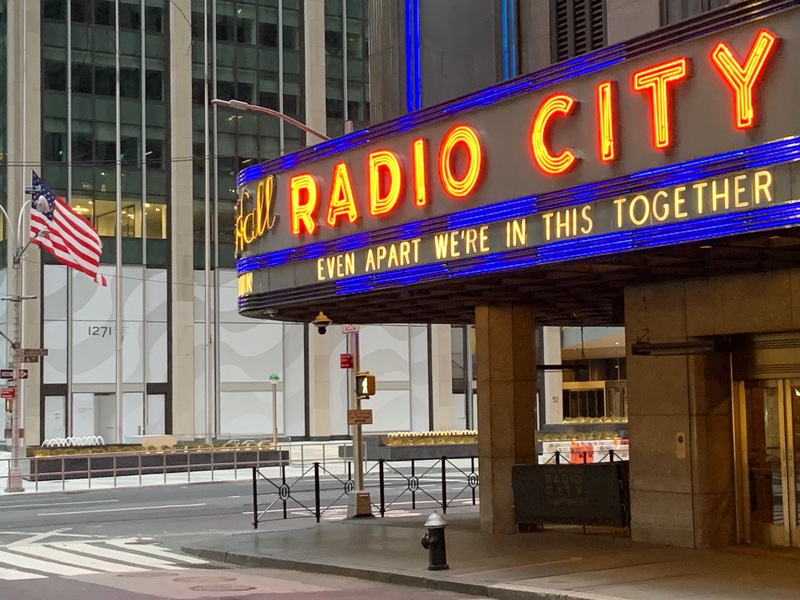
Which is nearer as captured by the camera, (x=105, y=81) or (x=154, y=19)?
(x=105, y=81)

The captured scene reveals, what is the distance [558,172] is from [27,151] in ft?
166

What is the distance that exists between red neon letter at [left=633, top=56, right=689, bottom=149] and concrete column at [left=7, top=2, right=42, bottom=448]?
164 ft

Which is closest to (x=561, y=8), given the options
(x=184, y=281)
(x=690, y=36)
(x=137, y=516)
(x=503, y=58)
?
(x=503, y=58)

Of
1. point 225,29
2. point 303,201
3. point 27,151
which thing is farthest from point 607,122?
point 225,29

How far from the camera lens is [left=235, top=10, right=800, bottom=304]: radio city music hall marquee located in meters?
13.1

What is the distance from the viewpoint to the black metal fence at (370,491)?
2653 centimetres

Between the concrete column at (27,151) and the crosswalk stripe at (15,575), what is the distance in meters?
42.6

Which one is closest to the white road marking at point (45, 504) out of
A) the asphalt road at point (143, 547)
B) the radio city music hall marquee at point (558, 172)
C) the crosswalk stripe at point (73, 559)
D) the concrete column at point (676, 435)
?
the asphalt road at point (143, 547)

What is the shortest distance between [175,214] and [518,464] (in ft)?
153

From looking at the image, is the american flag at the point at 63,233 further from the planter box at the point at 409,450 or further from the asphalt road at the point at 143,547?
the planter box at the point at 409,450

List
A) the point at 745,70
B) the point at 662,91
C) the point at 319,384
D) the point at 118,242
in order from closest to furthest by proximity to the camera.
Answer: the point at 745,70 < the point at 662,91 < the point at 118,242 < the point at 319,384

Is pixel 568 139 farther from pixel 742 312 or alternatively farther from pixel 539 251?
pixel 742 312

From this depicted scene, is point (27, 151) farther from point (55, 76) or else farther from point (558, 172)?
point (558, 172)

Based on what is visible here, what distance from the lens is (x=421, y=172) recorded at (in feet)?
58.5
